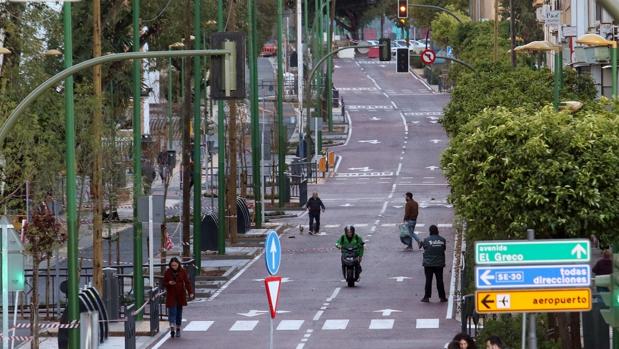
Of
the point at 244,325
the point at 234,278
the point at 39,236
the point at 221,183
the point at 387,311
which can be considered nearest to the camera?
the point at 39,236

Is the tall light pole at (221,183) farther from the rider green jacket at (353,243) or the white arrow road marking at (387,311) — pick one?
the white arrow road marking at (387,311)

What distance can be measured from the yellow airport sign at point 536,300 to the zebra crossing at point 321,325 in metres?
15.0

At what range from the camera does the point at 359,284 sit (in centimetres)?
4106

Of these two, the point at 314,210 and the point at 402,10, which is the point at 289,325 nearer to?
the point at 314,210

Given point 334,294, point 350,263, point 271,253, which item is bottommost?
point 334,294

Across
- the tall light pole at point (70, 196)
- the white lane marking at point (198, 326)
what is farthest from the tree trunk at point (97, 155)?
the tall light pole at point (70, 196)

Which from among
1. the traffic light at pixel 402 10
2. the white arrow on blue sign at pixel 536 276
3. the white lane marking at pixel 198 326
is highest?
the traffic light at pixel 402 10

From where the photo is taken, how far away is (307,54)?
102 m

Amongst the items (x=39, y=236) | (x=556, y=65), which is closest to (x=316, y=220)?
(x=556, y=65)

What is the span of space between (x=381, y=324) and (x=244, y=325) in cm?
260

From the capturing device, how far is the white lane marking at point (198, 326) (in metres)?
33.8

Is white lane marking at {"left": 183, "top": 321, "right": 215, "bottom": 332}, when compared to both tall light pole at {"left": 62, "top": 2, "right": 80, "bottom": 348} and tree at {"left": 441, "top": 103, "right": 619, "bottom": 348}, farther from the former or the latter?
tree at {"left": 441, "top": 103, "right": 619, "bottom": 348}

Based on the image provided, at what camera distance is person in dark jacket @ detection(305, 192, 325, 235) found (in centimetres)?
5222

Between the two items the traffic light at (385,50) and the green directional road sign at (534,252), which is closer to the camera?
the green directional road sign at (534,252)
